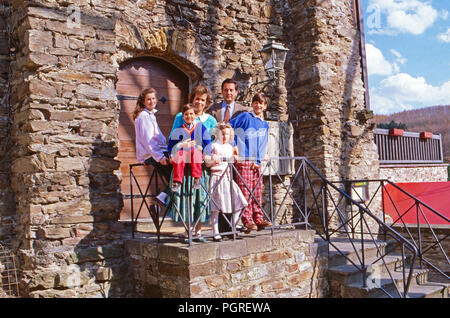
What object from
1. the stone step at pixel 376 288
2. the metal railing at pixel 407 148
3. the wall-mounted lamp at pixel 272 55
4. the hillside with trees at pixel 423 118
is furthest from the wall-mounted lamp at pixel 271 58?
the hillside with trees at pixel 423 118

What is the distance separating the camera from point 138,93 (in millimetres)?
5480

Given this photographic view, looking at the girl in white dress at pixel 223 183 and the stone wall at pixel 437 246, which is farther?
the stone wall at pixel 437 246

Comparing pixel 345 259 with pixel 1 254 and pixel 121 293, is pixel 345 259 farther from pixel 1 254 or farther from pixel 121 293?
pixel 1 254

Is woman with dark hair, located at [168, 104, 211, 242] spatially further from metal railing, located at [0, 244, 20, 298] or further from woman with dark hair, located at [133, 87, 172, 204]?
metal railing, located at [0, 244, 20, 298]

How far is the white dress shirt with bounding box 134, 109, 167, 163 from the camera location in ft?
13.1

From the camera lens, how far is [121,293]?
4.46 meters

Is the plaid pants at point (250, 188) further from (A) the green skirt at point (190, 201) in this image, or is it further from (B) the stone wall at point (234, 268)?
(A) the green skirt at point (190, 201)

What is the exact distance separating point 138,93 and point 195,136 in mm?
1926

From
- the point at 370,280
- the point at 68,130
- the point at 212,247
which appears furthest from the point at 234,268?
the point at 68,130

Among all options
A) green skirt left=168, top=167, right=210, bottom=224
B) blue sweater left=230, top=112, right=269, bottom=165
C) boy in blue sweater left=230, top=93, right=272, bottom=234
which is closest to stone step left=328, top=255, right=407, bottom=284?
boy in blue sweater left=230, top=93, right=272, bottom=234

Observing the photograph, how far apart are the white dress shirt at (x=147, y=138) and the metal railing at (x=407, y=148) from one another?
8.37 m

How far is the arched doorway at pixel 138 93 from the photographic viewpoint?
17.4ft

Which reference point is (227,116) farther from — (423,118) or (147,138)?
(423,118)
